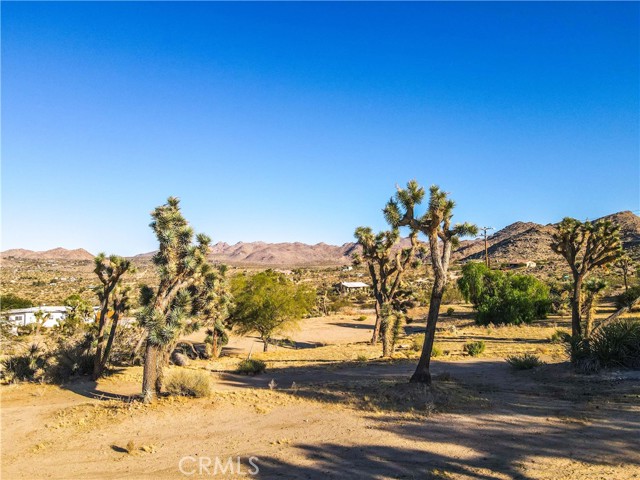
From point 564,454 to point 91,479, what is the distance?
902 cm

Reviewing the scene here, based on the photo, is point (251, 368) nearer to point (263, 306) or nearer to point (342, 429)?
point (342, 429)

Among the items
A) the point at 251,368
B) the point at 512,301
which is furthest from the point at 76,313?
the point at 512,301

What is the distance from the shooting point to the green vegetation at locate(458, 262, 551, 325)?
117 ft

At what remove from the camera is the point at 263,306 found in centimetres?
2708

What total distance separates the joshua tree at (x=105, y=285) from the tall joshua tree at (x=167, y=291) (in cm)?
362

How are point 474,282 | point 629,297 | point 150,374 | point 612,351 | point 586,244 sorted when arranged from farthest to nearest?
point 474,282 → point 629,297 → point 586,244 → point 612,351 → point 150,374

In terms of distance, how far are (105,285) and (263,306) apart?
10914mm

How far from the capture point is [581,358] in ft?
51.6

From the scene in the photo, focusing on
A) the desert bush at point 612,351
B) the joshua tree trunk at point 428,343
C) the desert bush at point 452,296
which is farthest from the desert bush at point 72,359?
the desert bush at point 452,296

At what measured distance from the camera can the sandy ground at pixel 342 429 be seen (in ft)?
28.1

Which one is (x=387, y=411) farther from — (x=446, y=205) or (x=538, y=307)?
A: (x=538, y=307)

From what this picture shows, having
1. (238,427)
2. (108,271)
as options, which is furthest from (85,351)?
(238,427)

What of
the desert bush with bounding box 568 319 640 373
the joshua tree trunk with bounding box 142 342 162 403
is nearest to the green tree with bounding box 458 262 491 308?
the desert bush with bounding box 568 319 640 373

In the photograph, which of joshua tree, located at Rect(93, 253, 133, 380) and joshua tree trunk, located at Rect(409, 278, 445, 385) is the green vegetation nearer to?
joshua tree trunk, located at Rect(409, 278, 445, 385)
